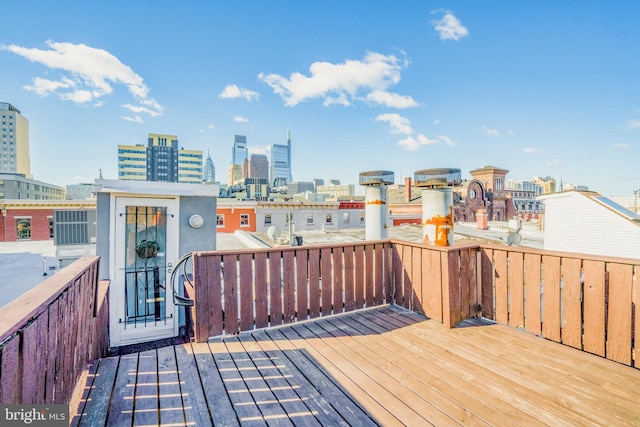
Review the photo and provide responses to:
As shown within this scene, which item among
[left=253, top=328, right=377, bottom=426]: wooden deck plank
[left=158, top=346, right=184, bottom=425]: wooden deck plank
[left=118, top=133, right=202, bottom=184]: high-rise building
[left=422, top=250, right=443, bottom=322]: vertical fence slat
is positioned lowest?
[left=253, top=328, right=377, bottom=426]: wooden deck plank

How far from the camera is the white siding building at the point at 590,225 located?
10938 millimetres

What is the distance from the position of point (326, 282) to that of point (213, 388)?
71.8 inches

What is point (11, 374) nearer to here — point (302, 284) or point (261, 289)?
point (261, 289)

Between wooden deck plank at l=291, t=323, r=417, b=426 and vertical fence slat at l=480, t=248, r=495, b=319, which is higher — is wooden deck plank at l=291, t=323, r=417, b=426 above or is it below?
below

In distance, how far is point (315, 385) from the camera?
7.77ft

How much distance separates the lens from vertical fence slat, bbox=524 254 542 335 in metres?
3.12

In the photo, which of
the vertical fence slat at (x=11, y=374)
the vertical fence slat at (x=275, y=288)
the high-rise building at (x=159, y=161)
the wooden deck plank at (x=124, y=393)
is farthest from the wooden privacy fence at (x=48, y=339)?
the high-rise building at (x=159, y=161)

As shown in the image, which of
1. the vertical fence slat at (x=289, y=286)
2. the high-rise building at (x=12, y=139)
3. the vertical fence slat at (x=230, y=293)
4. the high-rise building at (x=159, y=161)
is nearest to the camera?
the vertical fence slat at (x=230, y=293)

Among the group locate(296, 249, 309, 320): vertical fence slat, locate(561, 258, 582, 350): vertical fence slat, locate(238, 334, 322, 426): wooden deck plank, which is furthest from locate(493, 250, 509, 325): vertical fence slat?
locate(238, 334, 322, 426): wooden deck plank

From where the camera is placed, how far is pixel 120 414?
2.01 metres

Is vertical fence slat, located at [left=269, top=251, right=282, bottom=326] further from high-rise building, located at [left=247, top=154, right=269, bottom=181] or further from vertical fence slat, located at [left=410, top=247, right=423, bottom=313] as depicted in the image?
high-rise building, located at [left=247, top=154, right=269, bottom=181]

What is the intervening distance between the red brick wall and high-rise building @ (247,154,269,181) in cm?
12357

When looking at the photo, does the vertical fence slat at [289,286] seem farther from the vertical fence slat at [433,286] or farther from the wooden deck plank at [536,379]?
the vertical fence slat at [433,286]

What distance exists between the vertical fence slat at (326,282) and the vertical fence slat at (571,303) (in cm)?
249
